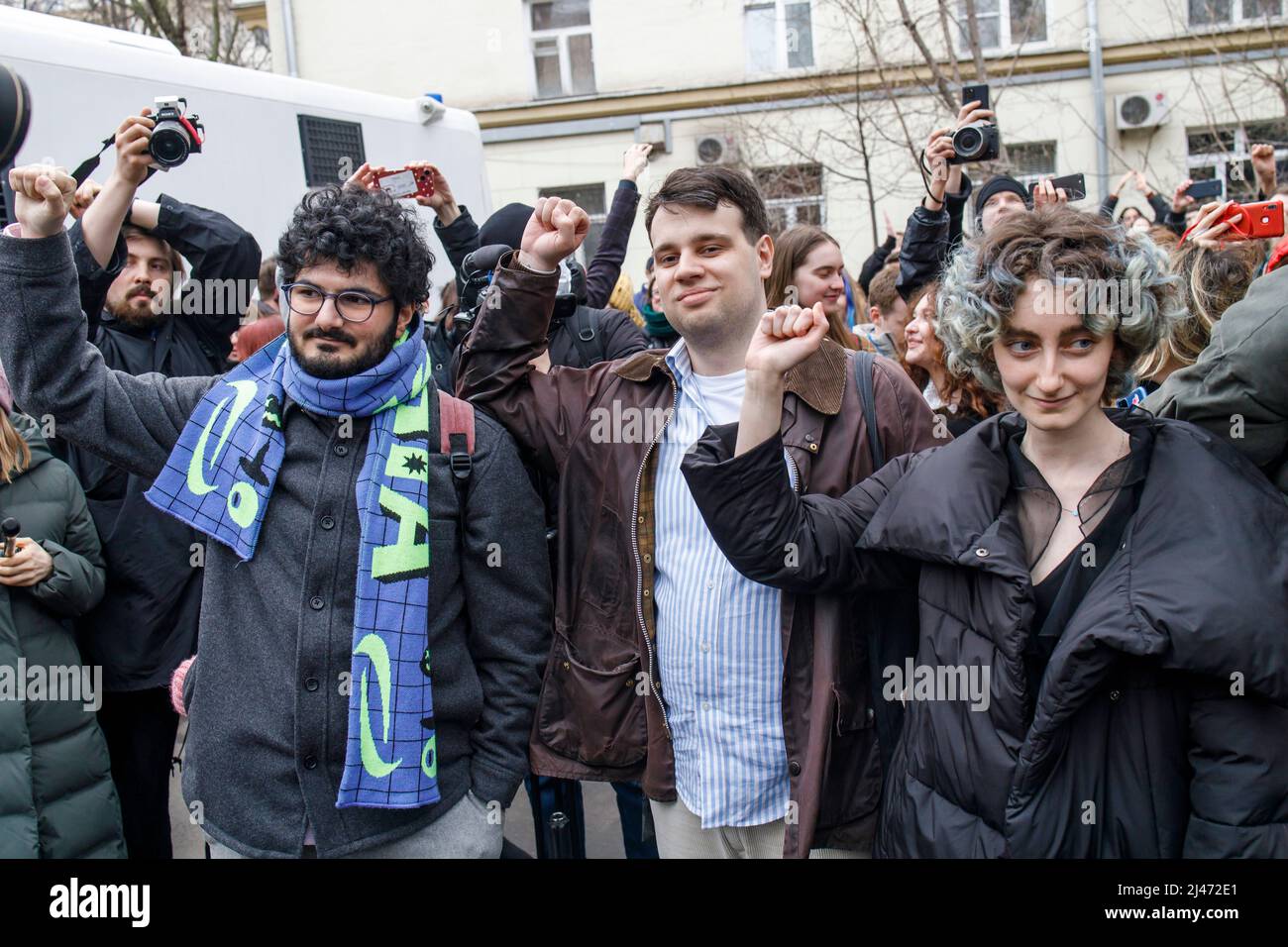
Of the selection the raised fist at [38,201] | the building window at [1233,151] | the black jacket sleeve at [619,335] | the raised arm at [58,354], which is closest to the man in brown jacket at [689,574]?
the raised arm at [58,354]

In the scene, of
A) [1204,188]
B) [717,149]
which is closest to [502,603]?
[1204,188]

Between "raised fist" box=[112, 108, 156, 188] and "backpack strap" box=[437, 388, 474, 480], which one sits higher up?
"raised fist" box=[112, 108, 156, 188]

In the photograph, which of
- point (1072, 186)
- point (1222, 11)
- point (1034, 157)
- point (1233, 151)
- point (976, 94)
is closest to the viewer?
point (1072, 186)

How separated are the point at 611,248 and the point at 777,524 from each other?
8.73ft

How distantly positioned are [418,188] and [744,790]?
253 centimetres

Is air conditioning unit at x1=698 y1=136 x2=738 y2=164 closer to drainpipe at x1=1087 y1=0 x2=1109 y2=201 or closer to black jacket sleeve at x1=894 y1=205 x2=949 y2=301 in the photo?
drainpipe at x1=1087 y1=0 x2=1109 y2=201

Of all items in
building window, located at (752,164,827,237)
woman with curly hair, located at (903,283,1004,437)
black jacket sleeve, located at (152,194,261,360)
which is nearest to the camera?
woman with curly hair, located at (903,283,1004,437)

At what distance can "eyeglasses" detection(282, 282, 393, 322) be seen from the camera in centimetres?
261

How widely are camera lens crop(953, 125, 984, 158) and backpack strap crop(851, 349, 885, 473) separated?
155cm

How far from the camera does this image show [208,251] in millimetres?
3789

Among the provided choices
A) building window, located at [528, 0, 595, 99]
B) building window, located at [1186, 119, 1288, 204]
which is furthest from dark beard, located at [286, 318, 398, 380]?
building window, located at [528, 0, 595, 99]

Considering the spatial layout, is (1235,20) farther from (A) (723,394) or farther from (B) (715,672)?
(B) (715,672)
